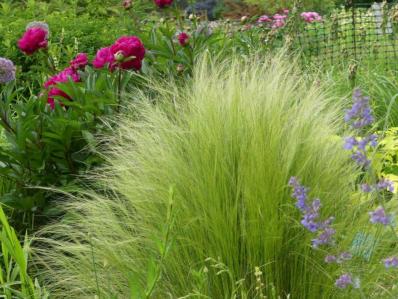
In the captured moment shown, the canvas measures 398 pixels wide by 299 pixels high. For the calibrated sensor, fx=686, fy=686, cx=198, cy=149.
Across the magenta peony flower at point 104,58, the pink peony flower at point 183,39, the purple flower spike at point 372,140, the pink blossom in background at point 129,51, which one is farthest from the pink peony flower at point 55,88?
the purple flower spike at point 372,140

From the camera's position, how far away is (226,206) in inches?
83.6

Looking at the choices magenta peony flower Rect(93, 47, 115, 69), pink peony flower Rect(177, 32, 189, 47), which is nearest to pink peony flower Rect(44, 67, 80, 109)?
magenta peony flower Rect(93, 47, 115, 69)

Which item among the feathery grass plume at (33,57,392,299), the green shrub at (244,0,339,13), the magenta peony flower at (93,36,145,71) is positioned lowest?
the green shrub at (244,0,339,13)

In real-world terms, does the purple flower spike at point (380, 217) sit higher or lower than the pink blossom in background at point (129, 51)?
lower

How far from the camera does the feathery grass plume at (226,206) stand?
2107 millimetres

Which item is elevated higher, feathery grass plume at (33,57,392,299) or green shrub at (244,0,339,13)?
feathery grass plume at (33,57,392,299)

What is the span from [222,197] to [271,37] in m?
2.79

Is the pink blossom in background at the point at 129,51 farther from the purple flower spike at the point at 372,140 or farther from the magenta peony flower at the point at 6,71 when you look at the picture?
the purple flower spike at the point at 372,140

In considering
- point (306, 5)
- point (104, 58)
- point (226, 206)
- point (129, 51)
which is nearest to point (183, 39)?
point (104, 58)

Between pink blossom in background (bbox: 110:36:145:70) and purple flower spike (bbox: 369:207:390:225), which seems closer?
purple flower spike (bbox: 369:207:390:225)

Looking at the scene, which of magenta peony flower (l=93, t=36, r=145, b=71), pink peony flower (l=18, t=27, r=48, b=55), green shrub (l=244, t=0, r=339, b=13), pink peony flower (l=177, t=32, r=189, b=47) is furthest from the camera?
green shrub (l=244, t=0, r=339, b=13)

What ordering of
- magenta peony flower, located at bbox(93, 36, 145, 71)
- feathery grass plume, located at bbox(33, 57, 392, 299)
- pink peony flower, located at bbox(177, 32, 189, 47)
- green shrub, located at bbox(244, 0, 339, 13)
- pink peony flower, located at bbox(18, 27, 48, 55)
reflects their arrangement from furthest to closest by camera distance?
green shrub, located at bbox(244, 0, 339, 13) → pink peony flower, located at bbox(177, 32, 189, 47) → pink peony flower, located at bbox(18, 27, 48, 55) → magenta peony flower, located at bbox(93, 36, 145, 71) → feathery grass plume, located at bbox(33, 57, 392, 299)

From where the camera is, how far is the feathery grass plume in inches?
83.0

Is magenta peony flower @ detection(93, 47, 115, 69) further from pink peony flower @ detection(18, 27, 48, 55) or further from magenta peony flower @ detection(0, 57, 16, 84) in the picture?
magenta peony flower @ detection(0, 57, 16, 84)
